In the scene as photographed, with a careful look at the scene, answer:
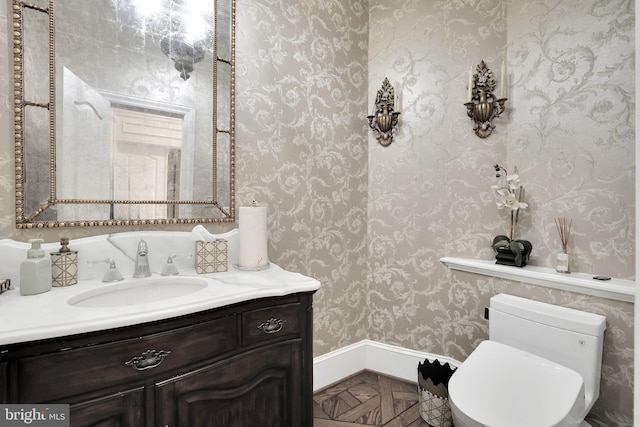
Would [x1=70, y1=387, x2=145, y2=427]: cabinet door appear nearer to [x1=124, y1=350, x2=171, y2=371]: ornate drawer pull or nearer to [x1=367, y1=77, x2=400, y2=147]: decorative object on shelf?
[x1=124, y1=350, x2=171, y2=371]: ornate drawer pull

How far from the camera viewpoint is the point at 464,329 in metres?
1.99

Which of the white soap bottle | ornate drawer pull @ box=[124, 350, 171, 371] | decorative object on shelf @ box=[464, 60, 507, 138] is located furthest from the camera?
decorative object on shelf @ box=[464, 60, 507, 138]

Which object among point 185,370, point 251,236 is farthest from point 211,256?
point 185,370

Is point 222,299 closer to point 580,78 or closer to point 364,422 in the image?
point 364,422

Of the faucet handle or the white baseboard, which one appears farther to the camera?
the white baseboard

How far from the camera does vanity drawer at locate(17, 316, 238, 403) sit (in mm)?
822

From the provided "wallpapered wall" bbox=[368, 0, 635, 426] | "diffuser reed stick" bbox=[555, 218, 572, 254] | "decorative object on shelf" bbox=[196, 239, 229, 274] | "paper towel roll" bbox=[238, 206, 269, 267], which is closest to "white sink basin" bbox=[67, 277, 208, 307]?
"decorative object on shelf" bbox=[196, 239, 229, 274]

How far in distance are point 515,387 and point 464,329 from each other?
69cm

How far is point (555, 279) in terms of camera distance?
5.26 feet

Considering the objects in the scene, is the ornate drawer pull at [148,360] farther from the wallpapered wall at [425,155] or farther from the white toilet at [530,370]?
the white toilet at [530,370]

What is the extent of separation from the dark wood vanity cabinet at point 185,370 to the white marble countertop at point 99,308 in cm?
4

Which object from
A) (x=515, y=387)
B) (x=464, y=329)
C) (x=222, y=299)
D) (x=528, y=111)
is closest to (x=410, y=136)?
(x=528, y=111)

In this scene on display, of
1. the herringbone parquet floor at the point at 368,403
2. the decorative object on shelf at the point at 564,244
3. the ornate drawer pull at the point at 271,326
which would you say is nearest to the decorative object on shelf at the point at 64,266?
the ornate drawer pull at the point at 271,326

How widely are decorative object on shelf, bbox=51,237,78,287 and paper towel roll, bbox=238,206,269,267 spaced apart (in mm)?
609
